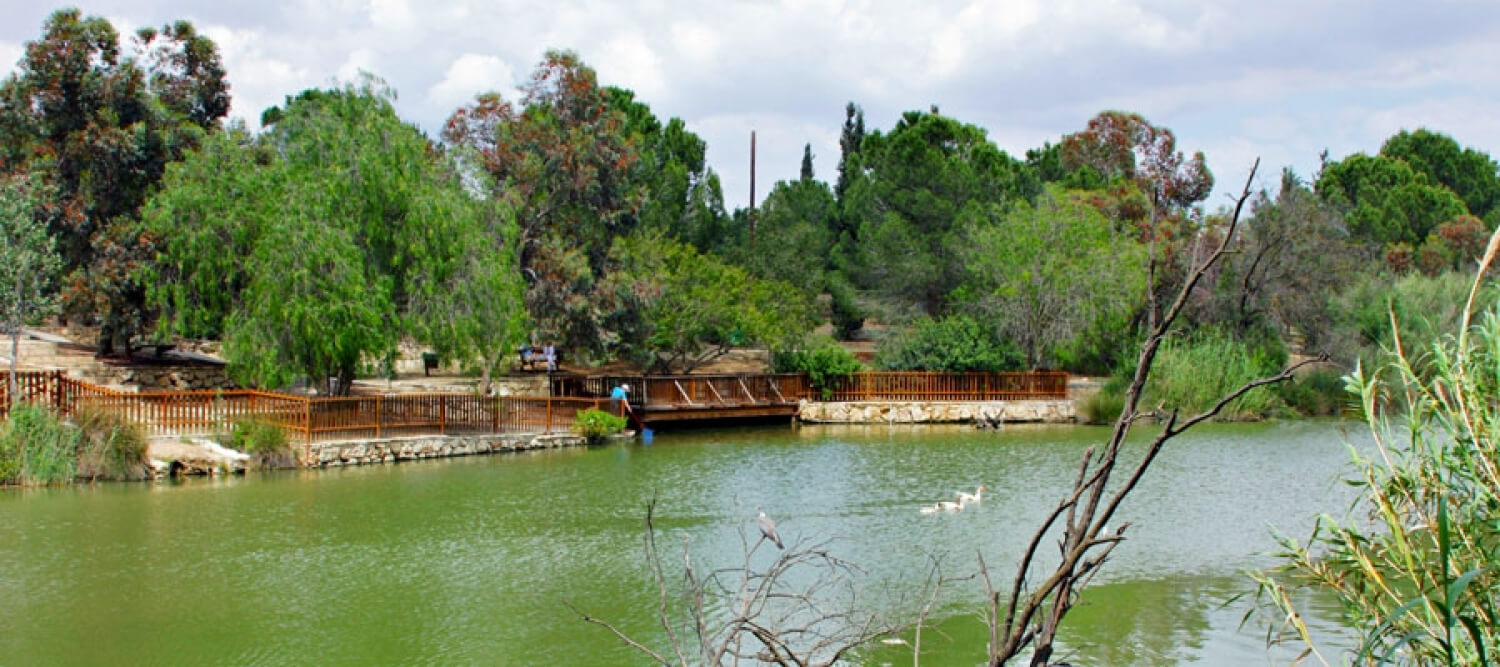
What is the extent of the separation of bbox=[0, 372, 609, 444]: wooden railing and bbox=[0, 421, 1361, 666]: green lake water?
1.25 meters

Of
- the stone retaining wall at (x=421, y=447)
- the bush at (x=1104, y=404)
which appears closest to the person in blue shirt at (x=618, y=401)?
the stone retaining wall at (x=421, y=447)

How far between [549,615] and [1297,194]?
31.5 m

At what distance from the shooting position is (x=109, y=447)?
19406 millimetres

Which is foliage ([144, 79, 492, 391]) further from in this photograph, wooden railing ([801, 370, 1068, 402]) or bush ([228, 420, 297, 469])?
wooden railing ([801, 370, 1068, 402])

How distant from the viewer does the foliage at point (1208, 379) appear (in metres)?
30.2

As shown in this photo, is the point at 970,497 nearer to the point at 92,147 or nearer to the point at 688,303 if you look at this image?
the point at 688,303

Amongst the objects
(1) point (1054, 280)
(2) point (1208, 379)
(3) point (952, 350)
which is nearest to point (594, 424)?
(3) point (952, 350)

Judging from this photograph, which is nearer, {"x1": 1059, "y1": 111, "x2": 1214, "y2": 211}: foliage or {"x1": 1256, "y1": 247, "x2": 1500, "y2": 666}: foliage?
{"x1": 1256, "y1": 247, "x2": 1500, "y2": 666}: foliage

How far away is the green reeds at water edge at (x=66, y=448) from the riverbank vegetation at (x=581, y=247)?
3.28 meters

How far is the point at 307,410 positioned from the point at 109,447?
133 inches

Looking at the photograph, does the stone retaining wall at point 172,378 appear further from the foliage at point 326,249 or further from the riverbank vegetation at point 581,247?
the foliage at point 326,249

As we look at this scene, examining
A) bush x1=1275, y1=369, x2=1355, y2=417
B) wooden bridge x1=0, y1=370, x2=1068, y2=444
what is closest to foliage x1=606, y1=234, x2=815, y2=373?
wooden bridge x1=0, y1=370, x2=1068, y2=444

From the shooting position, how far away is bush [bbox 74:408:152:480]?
19328mm

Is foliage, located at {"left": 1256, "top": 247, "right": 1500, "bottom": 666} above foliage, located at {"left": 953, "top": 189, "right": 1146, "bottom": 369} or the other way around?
the other way around
